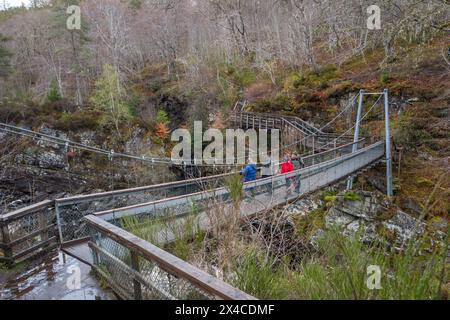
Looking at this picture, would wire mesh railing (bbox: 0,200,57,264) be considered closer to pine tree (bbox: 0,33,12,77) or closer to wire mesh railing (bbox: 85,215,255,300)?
wire mesh railing (bbox: 85,215,255,300)

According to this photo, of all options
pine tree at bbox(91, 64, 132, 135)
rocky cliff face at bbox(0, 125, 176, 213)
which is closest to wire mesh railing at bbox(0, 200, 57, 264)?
rocky cliff face at bbox(0, 125, 176, 213)

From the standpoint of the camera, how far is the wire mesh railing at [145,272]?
6.63 feet

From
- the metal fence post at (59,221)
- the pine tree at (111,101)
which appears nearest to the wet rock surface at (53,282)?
the metal fence post at (59,221)

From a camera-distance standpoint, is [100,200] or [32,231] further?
[100,200]

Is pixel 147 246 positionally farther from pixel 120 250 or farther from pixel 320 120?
pixel 320 120

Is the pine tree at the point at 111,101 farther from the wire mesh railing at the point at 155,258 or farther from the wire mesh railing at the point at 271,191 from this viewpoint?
the wire mesh railing at the point at 155,258

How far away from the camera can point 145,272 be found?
2.94 m

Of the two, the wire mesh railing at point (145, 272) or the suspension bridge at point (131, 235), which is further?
the suspension bridge at point (131, 235)

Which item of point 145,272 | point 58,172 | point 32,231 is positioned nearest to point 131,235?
point 145,272

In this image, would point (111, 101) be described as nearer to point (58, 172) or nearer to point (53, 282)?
point (58, 172)

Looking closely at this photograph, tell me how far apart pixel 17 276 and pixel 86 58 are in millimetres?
29200

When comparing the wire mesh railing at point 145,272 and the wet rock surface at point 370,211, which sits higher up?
the wire mesh railing at point 145,272

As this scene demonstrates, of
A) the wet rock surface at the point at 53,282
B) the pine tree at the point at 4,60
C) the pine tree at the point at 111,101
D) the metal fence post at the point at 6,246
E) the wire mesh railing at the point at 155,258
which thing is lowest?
the wet rock surface at the point at 53,282
